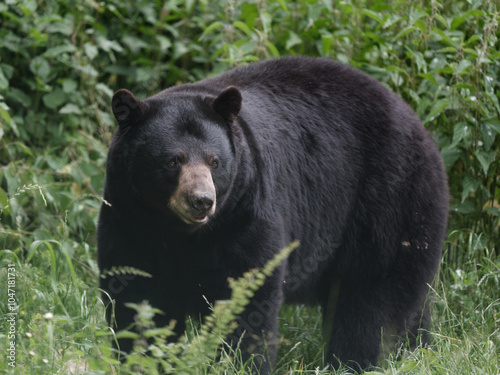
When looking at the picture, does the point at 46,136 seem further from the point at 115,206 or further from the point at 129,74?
the point at 115,206

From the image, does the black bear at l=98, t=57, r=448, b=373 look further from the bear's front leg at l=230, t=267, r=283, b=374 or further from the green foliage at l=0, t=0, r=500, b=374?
the green foliage at l=0, t=0, r=500, b=374

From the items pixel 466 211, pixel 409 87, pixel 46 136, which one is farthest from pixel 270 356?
pixel 46 136

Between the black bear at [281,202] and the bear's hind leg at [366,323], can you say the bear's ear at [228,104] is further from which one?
the bear's hind leg at [366,323]

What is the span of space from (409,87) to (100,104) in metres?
2.98

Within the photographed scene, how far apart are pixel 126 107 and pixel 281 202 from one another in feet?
3.41

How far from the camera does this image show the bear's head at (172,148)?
12.4 feet

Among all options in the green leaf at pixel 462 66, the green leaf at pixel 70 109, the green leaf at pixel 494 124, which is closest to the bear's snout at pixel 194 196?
the green leaf at pixel 462 66

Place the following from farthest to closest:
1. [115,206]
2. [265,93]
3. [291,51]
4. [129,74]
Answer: [129,74] → [291,51] → [265,93] → [115,206]

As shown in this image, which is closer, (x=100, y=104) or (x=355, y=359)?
(x=355, y=359)

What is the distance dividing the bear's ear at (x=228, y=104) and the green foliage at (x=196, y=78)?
0.83 m

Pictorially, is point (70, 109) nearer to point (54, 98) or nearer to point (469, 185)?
point (54, 98)

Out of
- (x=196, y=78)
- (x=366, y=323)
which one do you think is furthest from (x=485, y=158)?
(x=196, y=78)

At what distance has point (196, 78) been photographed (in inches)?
296

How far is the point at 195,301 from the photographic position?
4.04 metres
